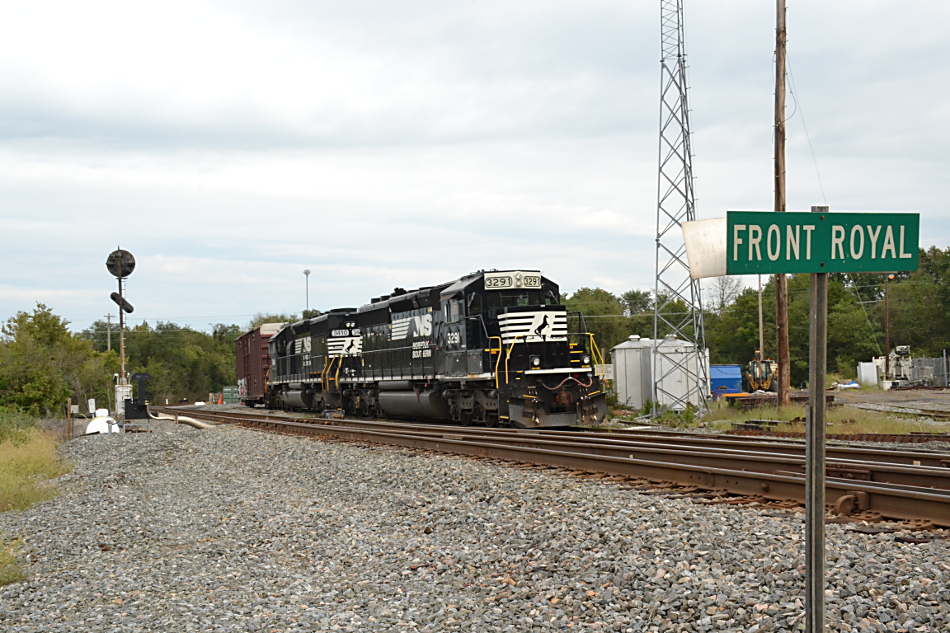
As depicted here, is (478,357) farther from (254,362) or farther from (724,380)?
(254,362)

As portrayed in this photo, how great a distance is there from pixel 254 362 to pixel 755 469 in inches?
1487

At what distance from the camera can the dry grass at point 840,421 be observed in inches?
632

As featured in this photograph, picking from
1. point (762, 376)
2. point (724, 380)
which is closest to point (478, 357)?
point (724, 380)

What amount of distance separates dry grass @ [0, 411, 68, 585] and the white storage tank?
14.0m

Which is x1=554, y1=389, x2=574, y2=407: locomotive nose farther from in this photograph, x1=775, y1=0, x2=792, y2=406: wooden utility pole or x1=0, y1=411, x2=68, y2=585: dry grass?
x1=0, y1=411, x2=68, y2=585: dry grass

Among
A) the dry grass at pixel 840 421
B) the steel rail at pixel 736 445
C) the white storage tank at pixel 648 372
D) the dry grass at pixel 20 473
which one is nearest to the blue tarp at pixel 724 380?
the white storage tank at pixel 648 372

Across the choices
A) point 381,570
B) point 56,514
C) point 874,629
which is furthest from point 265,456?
point 874,629

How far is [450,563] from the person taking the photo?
689 centimetres

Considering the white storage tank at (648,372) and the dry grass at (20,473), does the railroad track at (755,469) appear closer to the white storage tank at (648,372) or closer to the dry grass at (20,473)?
the dry grass at (20,473)

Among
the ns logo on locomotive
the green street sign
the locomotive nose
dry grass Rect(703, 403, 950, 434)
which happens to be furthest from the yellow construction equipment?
the green street sign

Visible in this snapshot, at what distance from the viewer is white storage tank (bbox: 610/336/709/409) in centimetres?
2300

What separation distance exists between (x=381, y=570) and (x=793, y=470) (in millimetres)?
4583

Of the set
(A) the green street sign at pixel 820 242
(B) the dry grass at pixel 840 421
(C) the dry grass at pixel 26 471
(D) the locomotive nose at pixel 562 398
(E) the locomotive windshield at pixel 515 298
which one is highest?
(E) the locomotive windshield at pixel 515 298

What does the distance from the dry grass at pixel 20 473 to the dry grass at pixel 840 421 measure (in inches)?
510
